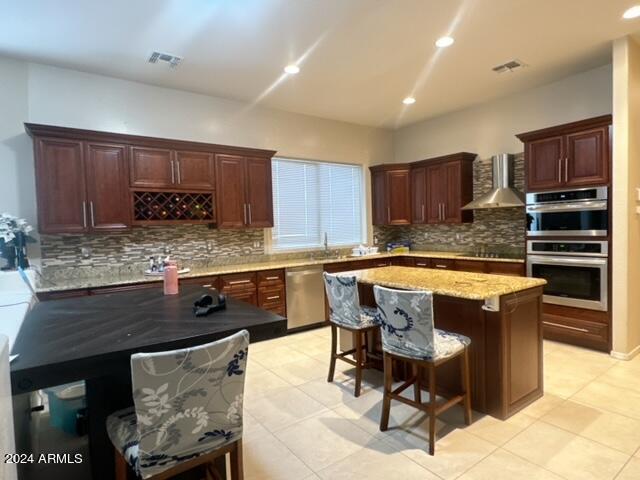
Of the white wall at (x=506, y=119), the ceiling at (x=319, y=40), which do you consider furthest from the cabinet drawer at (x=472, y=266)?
the ceiling at (x=319, y=40)

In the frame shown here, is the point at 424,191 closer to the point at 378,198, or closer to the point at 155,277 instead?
the point at 378,198

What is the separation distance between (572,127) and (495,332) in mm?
2657

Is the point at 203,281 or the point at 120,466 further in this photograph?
the point at 203,281

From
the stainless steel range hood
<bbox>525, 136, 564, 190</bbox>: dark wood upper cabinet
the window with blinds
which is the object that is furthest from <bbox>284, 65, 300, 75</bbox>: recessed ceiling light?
the stainless steel range hood

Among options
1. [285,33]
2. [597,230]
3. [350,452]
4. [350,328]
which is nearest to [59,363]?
[350,452]

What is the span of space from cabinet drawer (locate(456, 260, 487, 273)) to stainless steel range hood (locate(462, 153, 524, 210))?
0.74m

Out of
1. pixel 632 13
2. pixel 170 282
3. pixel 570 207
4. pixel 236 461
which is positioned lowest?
pixel 236 461

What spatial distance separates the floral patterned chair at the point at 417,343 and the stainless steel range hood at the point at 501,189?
2.78 metres

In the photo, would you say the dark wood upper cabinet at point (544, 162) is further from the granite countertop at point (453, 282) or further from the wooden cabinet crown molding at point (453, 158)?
the granite countertop at point (453, 282)

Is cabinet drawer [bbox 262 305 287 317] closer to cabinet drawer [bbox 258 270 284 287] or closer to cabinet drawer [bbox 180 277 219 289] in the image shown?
cabinet drawer [bbox 258 270 284 287]

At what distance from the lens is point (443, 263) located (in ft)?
16.7

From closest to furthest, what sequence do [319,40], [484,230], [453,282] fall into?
[453,282] < [319,40] < [484,230]

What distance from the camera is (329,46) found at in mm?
3391

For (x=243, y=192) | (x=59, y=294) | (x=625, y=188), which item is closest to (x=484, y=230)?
(x=625, y=188)
